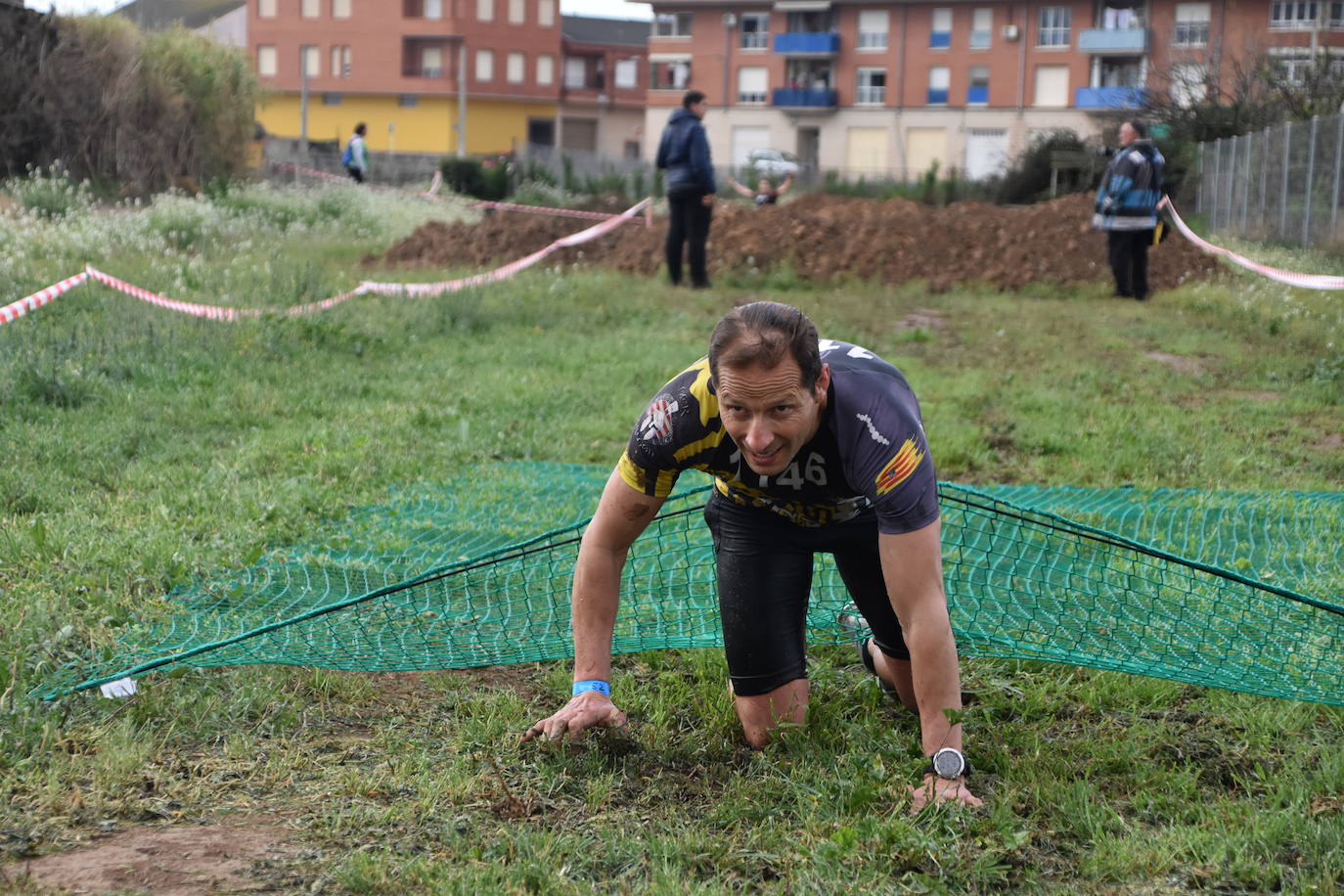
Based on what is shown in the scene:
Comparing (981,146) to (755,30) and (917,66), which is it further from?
(755,30)

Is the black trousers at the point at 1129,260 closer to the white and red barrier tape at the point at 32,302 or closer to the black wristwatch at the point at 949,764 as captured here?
the white and red barrier tape at the point at 32,302

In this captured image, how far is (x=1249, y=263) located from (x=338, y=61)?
5760 centimetres

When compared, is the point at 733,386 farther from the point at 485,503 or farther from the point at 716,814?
the point at 485,503

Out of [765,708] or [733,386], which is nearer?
[733,386]

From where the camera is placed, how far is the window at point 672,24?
59.9 metres

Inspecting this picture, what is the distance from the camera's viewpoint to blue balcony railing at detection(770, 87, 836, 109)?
5644 centimetres

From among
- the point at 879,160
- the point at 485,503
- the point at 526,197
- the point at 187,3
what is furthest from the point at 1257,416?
the point at 187,3

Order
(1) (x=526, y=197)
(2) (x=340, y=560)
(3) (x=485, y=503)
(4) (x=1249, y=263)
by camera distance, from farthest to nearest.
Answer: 1. (1) (x=526, y=197)
2. (4) (x=1249, y=263)
3. (3) (x=485, y=503)
4. (2) (x=340, y=560)

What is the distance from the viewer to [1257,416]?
7.90m

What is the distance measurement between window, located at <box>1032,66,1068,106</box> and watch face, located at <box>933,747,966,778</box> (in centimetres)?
5421

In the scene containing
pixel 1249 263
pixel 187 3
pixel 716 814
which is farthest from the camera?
pixel 187 3

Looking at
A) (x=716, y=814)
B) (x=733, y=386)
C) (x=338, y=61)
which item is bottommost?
(x=716, y=814)

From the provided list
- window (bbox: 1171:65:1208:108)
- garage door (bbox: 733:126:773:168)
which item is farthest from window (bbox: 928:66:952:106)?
window (bbox: 1171:65:1208:108)

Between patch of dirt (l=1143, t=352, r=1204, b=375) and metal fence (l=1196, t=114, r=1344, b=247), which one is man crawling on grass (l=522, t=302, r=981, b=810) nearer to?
patch of dirt (l=1143, t=352, r=1204, b=375)
